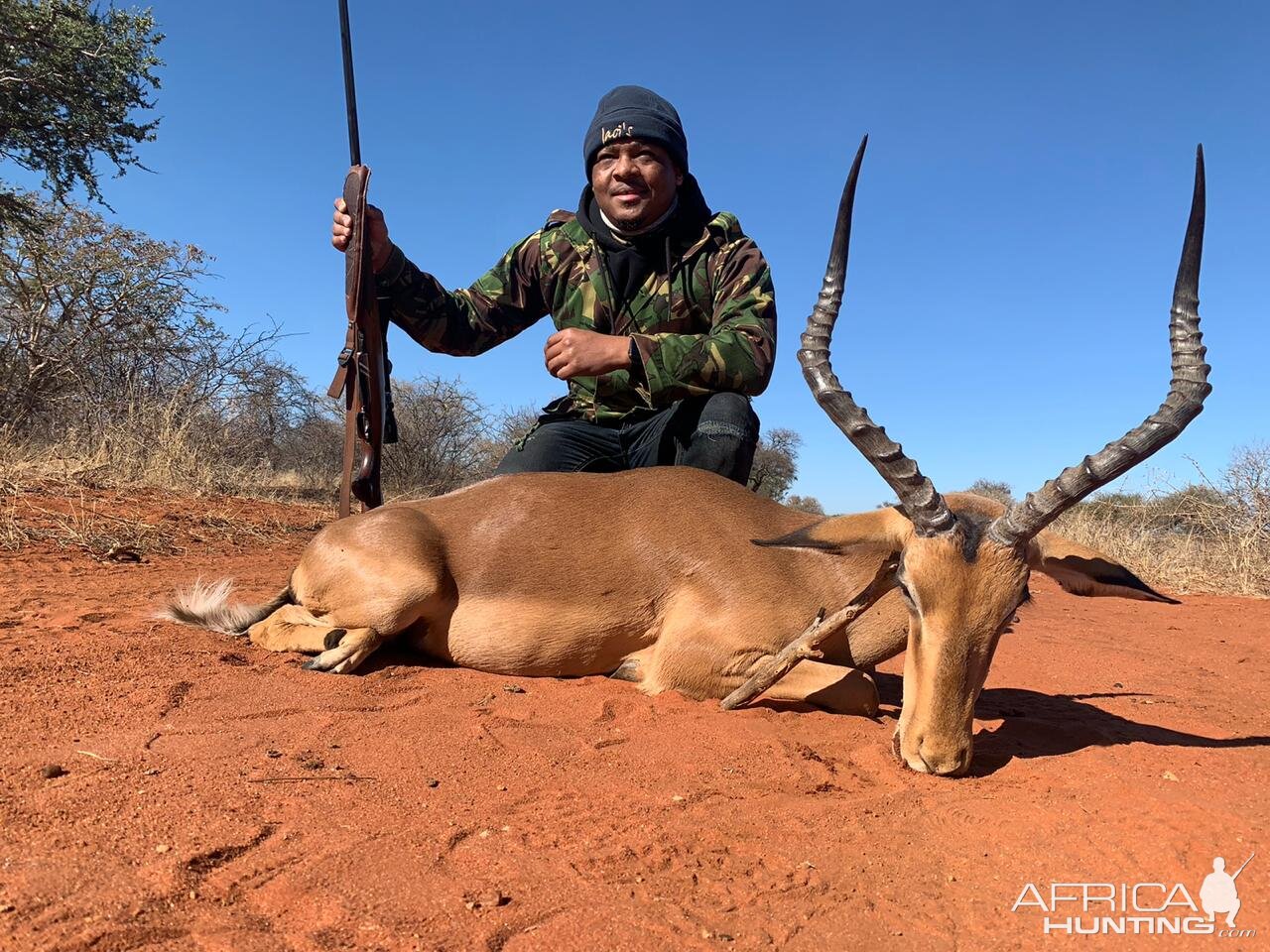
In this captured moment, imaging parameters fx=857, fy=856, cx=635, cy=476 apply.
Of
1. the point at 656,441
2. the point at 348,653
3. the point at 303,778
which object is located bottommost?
the point at 303,778

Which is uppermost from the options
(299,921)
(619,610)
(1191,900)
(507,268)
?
(507,268)

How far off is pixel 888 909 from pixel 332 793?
1.58 meters

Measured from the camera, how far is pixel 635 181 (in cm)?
561

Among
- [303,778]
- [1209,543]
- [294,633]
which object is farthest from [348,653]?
[1209,543]

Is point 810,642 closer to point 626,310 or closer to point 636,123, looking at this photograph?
point 626,310

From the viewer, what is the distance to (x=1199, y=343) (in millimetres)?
3141

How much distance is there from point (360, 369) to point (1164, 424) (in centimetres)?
432

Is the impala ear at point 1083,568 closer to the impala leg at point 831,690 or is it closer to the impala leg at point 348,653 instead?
the impala leg at point 831,690

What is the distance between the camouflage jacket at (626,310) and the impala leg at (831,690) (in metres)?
1.84

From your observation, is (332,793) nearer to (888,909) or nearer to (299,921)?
(299,921)

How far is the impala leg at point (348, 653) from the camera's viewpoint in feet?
12.9

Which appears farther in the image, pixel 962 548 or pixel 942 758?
pixel 962 548

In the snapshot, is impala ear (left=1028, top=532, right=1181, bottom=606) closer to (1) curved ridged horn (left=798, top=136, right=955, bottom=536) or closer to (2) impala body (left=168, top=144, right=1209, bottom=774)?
(2) impala body (left=168, top=144, right=1209, bottom=774)

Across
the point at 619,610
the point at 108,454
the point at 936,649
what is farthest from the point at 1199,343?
the point at 108,454
